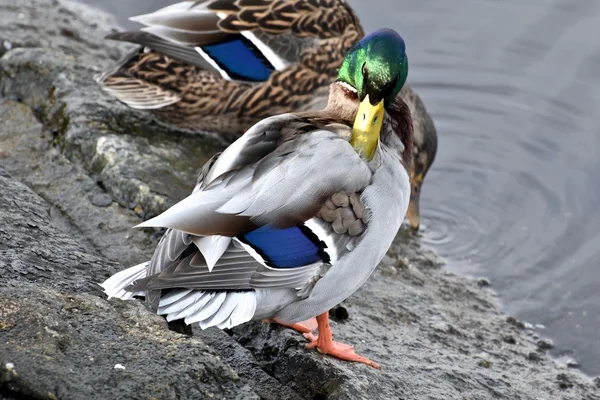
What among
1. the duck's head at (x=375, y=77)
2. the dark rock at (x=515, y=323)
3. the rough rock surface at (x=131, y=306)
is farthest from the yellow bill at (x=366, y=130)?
the dark rock at (x=515, y=323)

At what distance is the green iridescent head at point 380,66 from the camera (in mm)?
3891

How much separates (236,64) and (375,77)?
6.53ft

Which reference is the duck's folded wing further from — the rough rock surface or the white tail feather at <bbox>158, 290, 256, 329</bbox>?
the rough rock surface

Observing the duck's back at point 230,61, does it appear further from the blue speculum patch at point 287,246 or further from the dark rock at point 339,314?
the blue speculum patch at point 287,246

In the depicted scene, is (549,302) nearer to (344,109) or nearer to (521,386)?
(521,386)

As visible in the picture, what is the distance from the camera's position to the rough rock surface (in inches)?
117

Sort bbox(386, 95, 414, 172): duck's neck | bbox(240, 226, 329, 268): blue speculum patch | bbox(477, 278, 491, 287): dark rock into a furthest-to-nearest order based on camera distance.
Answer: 1. bbox(477, 278, 491, 287): dark rock
2. bbox(386, 95, 414, 172): duck's neck
3. bbox(240, 226, 329, 268): blue speculum patch

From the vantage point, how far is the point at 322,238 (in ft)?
11.4

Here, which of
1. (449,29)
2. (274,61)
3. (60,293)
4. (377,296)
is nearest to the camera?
(60,293)

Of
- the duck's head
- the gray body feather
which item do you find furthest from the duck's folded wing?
the duck's head

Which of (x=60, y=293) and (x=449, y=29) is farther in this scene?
(x=449, y=29)

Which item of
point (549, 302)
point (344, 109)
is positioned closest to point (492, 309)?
point (549, 302)

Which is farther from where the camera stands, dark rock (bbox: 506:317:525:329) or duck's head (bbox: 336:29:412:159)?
dark rock (bbox: 506:317:525:329)

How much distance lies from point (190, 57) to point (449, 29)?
288 cm
